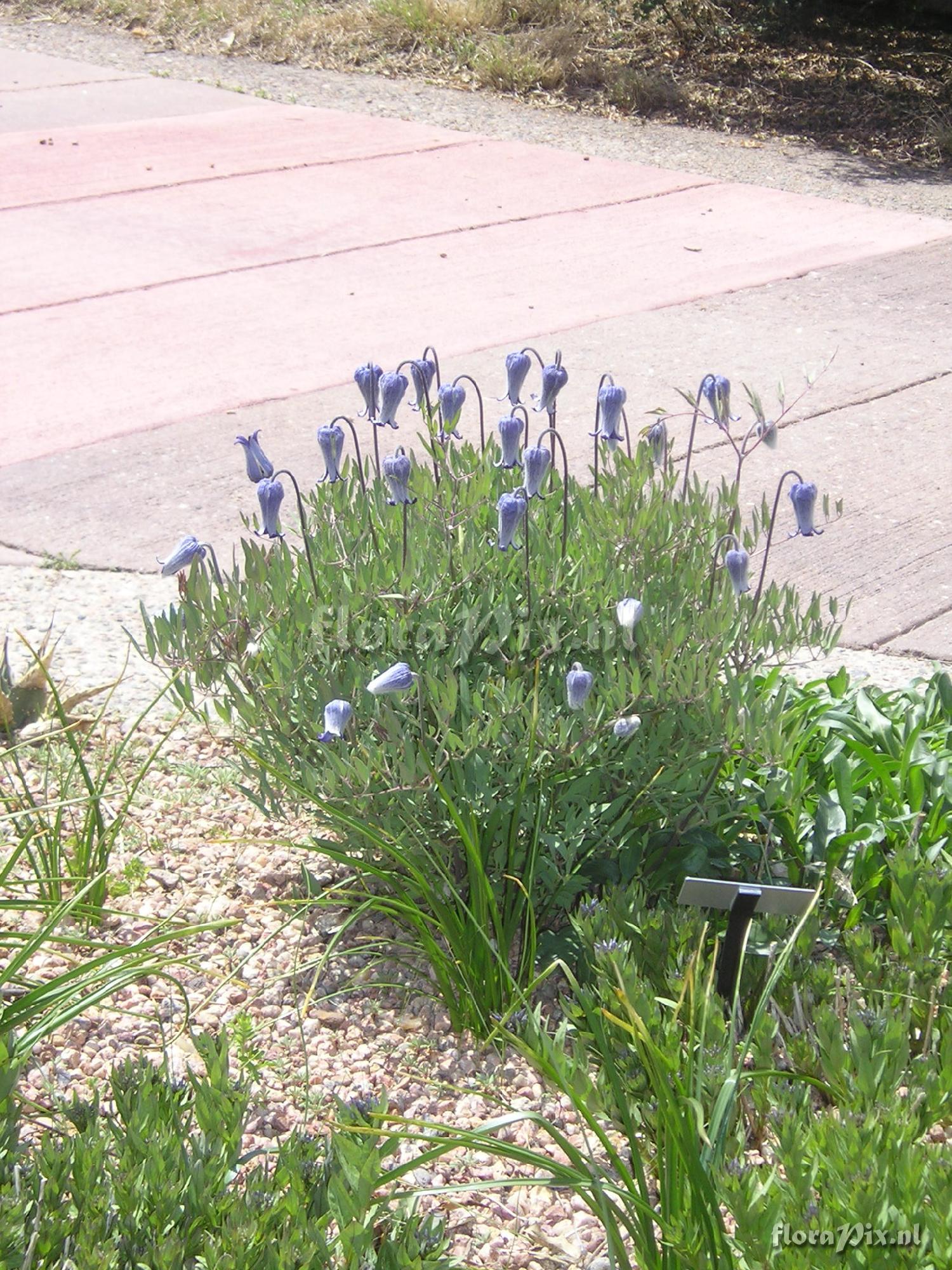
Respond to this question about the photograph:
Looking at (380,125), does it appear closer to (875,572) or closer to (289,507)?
(289,507)

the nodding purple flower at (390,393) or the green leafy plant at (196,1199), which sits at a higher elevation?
the nodding purple flower at (390,393)

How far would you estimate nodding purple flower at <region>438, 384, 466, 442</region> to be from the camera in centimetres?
311

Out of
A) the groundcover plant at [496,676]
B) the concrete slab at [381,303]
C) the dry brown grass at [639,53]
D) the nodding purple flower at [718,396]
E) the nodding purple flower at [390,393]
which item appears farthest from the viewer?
the dry brown grass at [639,53]

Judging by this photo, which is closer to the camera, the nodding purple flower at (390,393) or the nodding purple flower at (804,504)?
the nodding purple flower at (804,504)

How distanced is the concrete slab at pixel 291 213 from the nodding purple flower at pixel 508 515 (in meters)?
5.29

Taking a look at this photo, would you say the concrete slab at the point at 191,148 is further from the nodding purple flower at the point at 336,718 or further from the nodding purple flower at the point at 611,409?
the nodding purple flower at the point at 336,718

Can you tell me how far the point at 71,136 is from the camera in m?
10.6

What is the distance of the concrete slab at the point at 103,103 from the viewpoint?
1096 centimetres

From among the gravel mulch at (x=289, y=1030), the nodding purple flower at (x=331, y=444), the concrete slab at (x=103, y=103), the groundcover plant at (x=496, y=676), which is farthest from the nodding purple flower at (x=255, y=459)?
the concrete slab at (x=103, y=103)

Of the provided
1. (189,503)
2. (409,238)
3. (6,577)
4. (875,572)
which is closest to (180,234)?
(409,238)

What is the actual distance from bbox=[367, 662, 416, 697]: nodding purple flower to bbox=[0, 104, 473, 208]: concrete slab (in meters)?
7.46

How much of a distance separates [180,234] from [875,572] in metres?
5.35

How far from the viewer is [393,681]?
253 centimetres

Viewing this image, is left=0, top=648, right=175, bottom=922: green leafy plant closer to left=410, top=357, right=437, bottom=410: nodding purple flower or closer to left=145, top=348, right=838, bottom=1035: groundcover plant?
left=145, top=348, right=838, bottom=1035: groundcover plant
